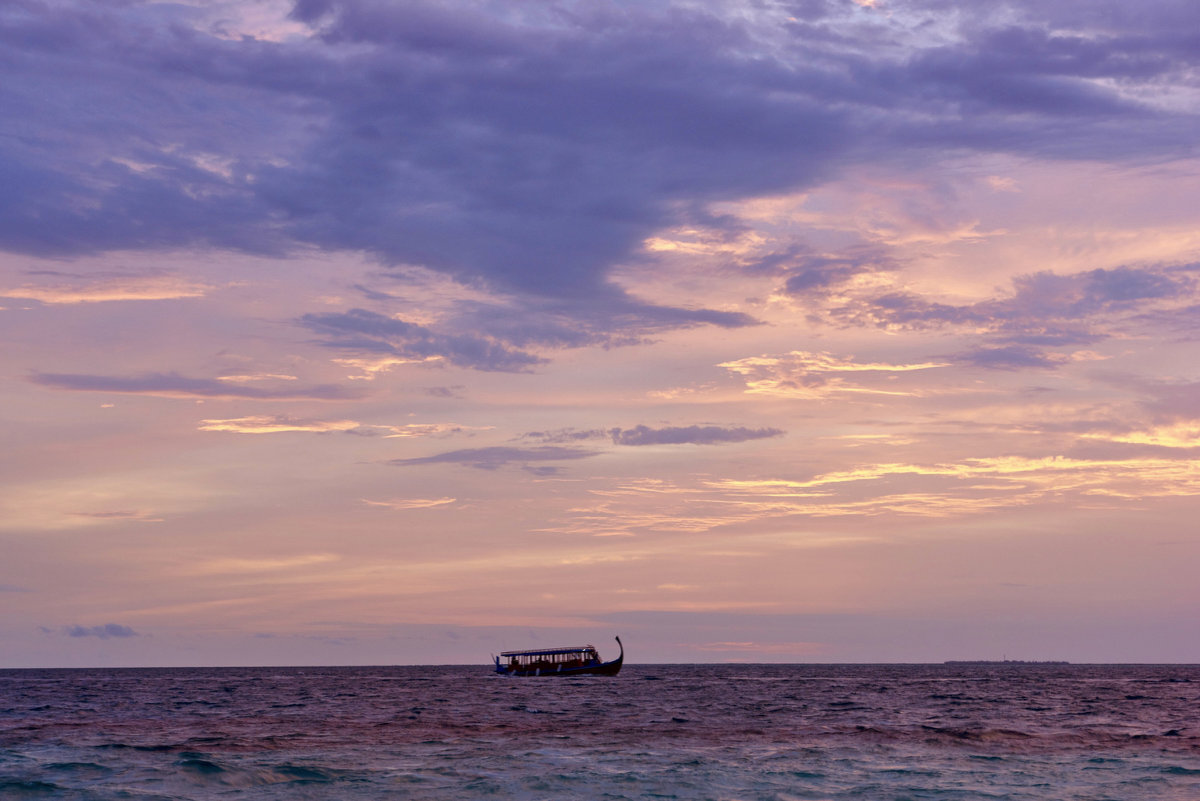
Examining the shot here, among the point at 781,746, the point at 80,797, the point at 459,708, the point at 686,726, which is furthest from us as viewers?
→ the point at 459,708

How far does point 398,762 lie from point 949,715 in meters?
50.2

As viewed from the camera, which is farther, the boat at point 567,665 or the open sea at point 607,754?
the boat at point 567,665

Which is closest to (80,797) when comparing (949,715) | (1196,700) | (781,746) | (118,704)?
(781,746)

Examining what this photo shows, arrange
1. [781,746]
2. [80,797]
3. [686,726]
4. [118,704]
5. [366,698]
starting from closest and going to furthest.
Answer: [80,797], [781,746], [686,726], [118,704], [366,698]

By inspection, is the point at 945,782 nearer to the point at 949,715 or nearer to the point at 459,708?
the point at 949,715

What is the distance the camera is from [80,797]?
128 ft

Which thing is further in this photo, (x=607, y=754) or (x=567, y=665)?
(x=567, y=665)

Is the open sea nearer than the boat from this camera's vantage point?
Yes

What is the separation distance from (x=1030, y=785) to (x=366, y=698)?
88.1 m

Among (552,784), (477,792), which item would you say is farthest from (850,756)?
(477,792)

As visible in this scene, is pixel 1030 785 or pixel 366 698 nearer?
pixel 1030 785

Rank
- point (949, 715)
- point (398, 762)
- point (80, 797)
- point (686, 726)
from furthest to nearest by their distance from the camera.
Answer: point (949, 715)
point (686, 726)
point (398, 762)
point (80, 797)

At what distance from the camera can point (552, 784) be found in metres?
41.2

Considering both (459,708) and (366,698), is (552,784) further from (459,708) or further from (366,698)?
(366,698)
